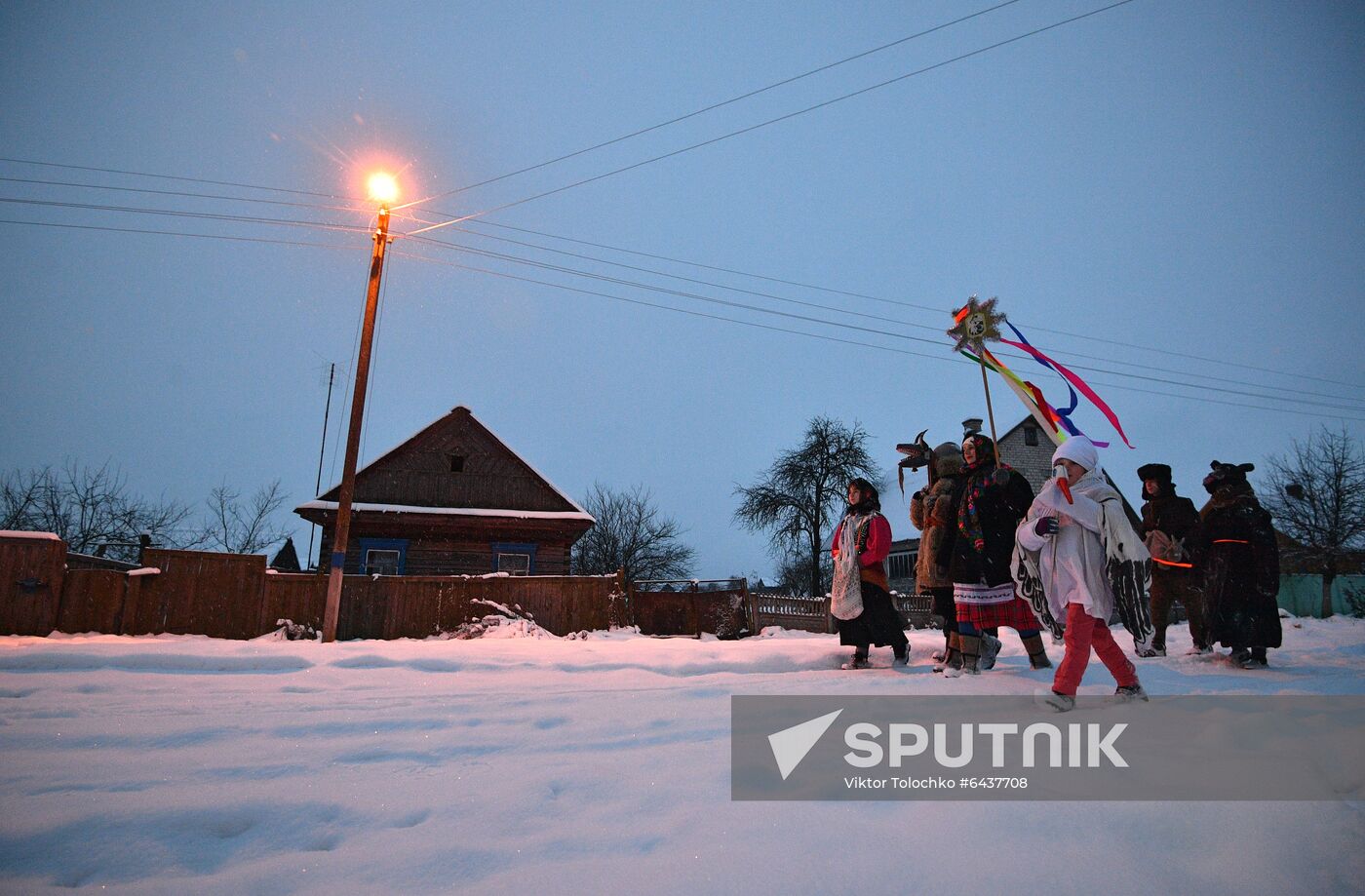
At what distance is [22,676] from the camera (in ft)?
14.7

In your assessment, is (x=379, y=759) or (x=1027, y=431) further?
(x=1027, y=431)

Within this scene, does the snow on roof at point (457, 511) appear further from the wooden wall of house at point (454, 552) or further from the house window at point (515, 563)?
the house window at point (515, 563)

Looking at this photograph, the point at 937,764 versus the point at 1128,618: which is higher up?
the point at 1128,618

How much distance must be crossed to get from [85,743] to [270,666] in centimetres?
299

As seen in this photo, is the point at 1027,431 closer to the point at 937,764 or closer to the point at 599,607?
the point at 599,607

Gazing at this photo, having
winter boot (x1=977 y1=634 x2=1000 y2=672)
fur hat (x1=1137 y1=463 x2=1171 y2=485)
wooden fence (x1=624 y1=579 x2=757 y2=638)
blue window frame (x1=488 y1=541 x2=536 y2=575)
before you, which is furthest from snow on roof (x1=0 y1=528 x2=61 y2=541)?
fur hat (x1=1137 y1=463 x2=1171 y2=485)

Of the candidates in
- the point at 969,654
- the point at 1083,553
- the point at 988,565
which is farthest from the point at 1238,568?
the point at 1083,553

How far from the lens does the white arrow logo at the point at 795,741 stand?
250 cm

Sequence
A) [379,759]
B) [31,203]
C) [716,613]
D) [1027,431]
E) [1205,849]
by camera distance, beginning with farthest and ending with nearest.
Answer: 1. [1027,431]
2. [716,613]
3. [31,203]
4. [379,759]
5. [1205,849]

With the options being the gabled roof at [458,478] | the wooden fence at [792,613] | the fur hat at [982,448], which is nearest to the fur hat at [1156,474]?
the fur hat at [982,448]

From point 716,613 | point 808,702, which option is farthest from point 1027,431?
point 808,702

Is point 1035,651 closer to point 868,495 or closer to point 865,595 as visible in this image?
point 865,595

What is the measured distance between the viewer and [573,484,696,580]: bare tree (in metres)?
38.3

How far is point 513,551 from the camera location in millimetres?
19766
